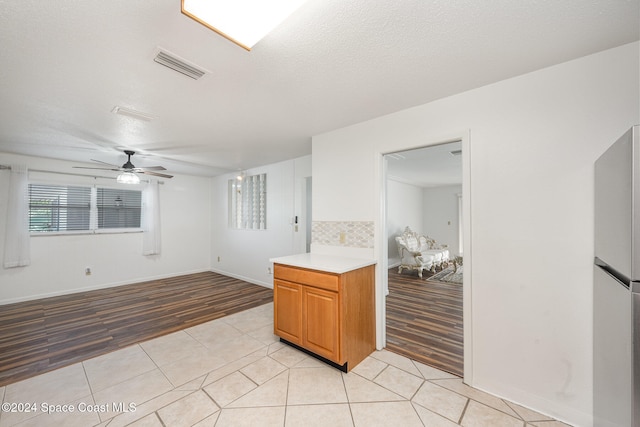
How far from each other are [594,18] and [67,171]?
6948mm

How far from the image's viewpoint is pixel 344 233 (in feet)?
9.68

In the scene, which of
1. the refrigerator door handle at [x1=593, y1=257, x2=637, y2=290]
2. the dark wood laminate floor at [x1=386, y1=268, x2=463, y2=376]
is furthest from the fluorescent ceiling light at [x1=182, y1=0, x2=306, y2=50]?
the dark wood laminate floor at [x1=386, y1=268, x2=463, y2=376]

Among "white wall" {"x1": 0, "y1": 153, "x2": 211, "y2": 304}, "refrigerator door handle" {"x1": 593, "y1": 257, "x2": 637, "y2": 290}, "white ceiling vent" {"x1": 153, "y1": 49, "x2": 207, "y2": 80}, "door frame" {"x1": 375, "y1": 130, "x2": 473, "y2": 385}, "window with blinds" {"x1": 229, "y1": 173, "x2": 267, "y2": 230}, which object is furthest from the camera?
"window with blinds" {"x1": 229, "y1": 173, "x2": 267, "y2": 230}

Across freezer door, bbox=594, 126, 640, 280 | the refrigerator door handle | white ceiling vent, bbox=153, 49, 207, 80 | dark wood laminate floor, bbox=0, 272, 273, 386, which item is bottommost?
dark wood laminate floor, bbox=0, 272, 273, 386

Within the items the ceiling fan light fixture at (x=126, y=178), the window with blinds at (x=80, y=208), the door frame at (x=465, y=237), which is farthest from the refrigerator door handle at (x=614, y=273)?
the window with blinds at (x=80, y=208)

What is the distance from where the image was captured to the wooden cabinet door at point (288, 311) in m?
2.59

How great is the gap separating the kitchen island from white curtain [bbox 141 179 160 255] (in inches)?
167

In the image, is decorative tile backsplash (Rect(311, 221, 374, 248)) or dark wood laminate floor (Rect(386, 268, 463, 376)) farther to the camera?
decorative tile backsplash (Rect(311, 221, 374, 248))

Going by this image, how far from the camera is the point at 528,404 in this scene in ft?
6.08

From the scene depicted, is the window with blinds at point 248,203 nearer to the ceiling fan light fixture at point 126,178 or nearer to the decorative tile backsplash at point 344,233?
the ceiling fan light fixture at point 126,178

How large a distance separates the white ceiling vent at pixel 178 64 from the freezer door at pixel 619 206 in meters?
2.41

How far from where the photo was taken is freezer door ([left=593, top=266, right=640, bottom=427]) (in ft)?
3.75

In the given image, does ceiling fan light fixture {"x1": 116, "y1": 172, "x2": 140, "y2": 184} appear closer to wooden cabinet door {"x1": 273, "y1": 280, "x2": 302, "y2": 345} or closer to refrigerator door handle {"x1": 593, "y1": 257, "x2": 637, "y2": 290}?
wooden cabinet door {"x1": 273, "y1": 280, "x2": 302, "y2": 345}

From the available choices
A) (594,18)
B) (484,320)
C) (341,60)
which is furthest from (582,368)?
(341,60)
